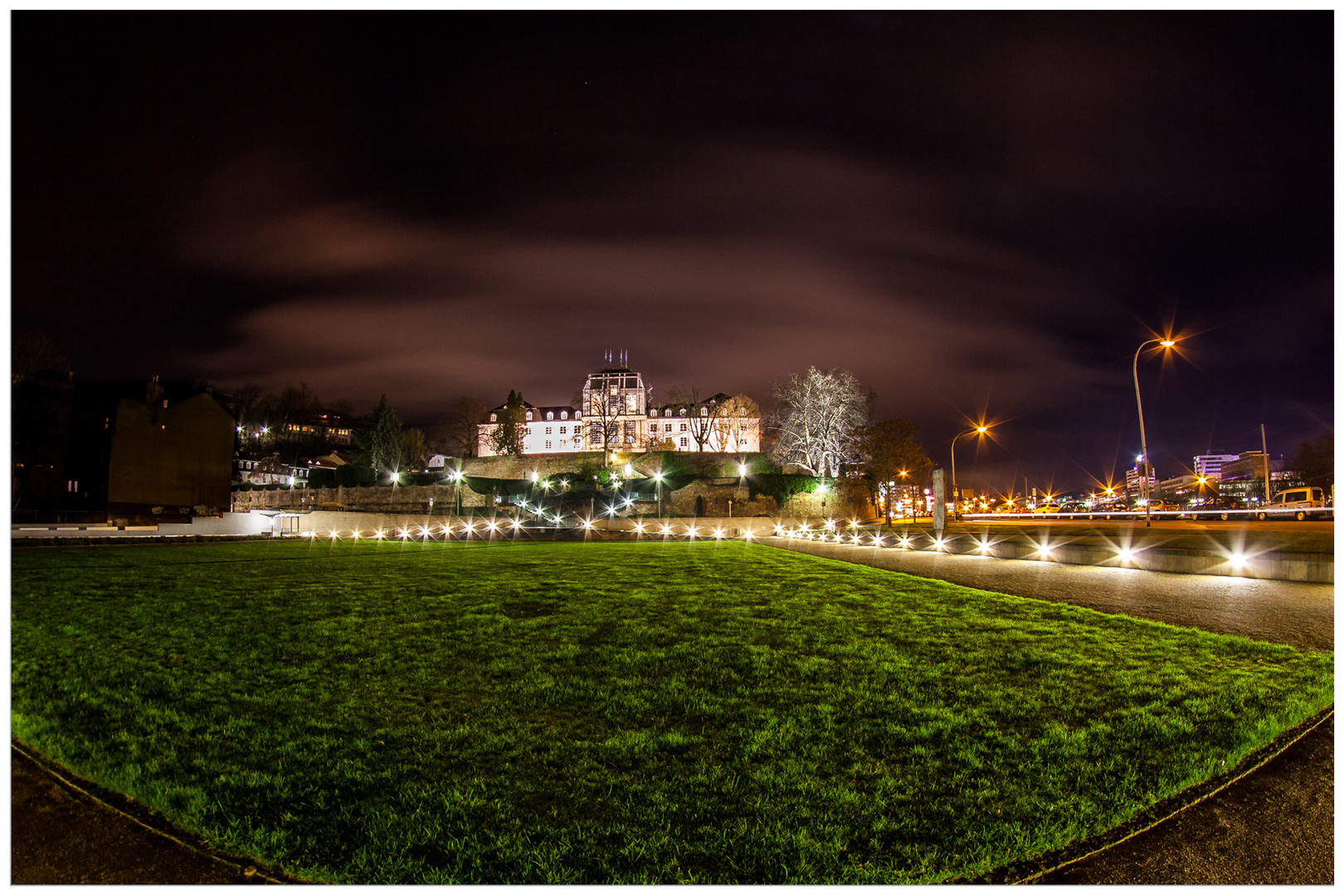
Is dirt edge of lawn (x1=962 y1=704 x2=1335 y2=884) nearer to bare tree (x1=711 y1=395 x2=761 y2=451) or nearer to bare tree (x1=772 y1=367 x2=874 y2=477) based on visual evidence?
bare tree (x1=772 y1=367 x2=874 y2=477)

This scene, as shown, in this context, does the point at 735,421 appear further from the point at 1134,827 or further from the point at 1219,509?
the point at 1134,827

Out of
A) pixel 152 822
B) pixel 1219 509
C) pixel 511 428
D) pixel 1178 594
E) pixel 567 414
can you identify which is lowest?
pixel 1219 509

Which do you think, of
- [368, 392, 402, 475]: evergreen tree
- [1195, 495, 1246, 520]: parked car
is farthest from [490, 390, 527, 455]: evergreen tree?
[1195, 495, 1246, 520]: parked car

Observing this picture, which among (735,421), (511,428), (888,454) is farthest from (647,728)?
(511,428)

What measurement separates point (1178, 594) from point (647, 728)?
946 centimetres

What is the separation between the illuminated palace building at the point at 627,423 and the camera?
8569 cm

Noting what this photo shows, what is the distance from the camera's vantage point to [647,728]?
4.40m

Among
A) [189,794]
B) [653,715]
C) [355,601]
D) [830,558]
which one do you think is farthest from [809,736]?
[830,558]

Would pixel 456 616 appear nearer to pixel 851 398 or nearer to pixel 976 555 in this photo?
pixel 976 555

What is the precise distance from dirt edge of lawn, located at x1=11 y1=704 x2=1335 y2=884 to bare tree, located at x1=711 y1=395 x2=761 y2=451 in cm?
7958

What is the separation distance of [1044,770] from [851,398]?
54368 mm

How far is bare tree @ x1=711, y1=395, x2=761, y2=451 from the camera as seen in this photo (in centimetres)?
8456

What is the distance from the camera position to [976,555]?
58.7 feet

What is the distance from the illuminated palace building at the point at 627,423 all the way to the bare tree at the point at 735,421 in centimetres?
11
